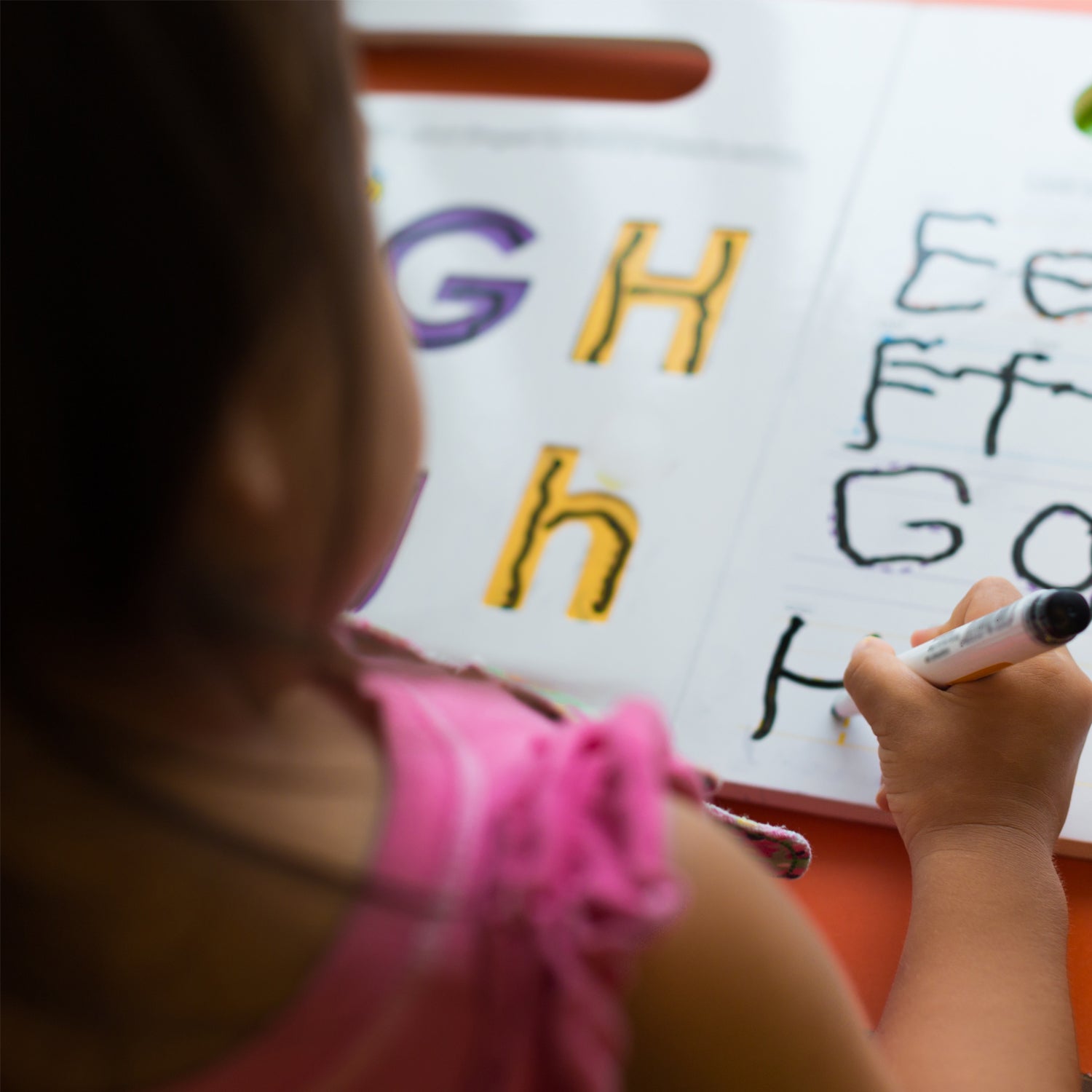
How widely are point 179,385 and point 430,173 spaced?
53 cm

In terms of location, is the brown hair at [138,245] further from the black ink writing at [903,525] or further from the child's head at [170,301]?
the black ink writing at [903,525]

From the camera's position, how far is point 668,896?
25 cm

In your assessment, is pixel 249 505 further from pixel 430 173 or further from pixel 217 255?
pixel 430 173

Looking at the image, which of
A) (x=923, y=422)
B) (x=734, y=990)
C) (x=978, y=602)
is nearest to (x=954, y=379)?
(x=923, y=422)

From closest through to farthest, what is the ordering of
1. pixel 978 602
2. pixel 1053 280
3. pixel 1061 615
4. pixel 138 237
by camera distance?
pixel 138 237 → pixel 1061 615 → pixel 978 602 → pixel 1053 280

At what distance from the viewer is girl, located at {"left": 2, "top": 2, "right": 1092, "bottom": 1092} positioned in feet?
0.71

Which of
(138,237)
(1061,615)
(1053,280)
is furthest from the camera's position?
(1053,280)

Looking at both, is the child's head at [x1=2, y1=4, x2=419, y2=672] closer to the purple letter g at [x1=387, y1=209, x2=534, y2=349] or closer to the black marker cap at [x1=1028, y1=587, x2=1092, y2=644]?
the black marker cap at [x1=1028, y1=587, x2=1092, y2=644]

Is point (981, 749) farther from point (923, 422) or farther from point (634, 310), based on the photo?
point (634, 310)

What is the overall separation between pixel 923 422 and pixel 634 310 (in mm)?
172

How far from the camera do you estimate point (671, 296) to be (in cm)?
62

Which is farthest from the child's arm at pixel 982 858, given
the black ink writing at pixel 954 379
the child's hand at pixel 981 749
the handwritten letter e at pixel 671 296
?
the handwritten letter e at pixel 671 296

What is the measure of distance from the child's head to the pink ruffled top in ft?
0.26

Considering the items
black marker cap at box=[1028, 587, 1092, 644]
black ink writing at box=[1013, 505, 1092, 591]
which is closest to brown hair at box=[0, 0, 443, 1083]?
black marker cap at box=[1028, 587, 1092, 644]
